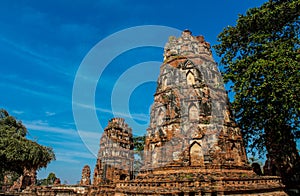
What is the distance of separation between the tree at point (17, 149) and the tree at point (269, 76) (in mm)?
21628

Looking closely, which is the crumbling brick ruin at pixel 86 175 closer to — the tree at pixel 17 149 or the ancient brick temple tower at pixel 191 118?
the tree at pixel 17 149

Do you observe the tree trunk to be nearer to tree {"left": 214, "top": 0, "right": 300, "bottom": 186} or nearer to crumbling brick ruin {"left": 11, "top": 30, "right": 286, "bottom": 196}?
tree {"left": 214, "top": 0, "right": 300, "bottom": 186}

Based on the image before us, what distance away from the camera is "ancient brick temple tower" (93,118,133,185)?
30844 mm

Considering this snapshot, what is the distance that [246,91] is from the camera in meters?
15.6

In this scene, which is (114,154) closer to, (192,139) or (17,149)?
(17,149)

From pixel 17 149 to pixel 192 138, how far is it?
723 inches

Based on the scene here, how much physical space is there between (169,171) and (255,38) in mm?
12475

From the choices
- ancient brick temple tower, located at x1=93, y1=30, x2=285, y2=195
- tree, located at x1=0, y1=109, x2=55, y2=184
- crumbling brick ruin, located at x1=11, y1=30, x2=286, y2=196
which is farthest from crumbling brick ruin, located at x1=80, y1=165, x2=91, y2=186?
ancient brick temple tower, located at x1=93, y1=30, x2=285, y2=195

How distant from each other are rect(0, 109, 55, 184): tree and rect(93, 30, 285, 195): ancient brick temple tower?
1191 cm

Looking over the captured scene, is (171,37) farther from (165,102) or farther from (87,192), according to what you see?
(87,192)

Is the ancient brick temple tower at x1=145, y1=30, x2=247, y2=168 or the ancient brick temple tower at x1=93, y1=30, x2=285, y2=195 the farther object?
the ancient brick temple tower at x1=145, y1=30, x2=247, y2=168

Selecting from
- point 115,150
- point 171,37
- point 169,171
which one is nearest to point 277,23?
point 171,37

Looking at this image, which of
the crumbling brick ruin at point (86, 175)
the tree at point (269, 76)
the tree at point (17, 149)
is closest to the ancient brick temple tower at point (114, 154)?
the crumbling brick ruin at point (86, 175)

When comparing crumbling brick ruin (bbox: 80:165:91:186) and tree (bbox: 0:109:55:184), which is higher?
tree (bbox: 0:109:55:184)
